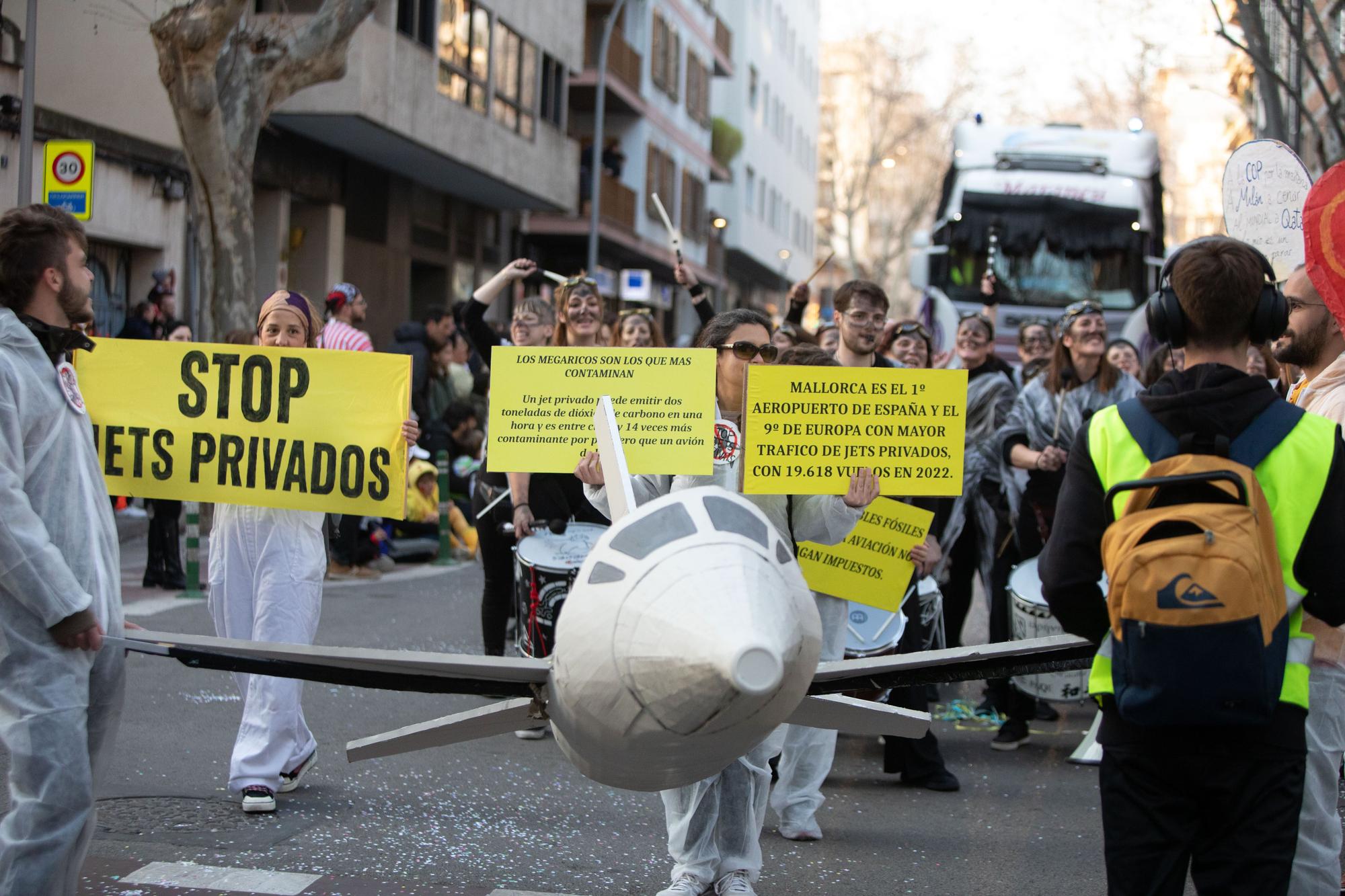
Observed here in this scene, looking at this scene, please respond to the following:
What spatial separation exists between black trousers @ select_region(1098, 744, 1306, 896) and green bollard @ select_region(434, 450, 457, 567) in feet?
36.5

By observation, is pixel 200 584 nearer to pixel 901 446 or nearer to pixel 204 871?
pixel 204 871

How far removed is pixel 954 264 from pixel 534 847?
571 inches

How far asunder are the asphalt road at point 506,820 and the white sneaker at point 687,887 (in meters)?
0.40

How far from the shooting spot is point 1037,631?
708cm

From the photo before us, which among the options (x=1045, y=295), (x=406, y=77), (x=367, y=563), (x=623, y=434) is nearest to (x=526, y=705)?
(x=623, y=434)

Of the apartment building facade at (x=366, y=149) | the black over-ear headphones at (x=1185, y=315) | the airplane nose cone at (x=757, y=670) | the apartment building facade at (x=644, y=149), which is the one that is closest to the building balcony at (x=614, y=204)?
the apartment building facade at (x=644, y=149)

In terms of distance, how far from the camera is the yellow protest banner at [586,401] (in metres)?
4.76

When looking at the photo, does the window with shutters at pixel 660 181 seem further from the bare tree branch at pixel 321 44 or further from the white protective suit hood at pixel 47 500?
the white protective suit hood at pixel 47 500

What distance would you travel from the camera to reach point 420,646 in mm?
9766

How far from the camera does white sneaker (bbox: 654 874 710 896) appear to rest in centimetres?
464

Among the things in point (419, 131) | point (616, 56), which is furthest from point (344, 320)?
point (616, 56)

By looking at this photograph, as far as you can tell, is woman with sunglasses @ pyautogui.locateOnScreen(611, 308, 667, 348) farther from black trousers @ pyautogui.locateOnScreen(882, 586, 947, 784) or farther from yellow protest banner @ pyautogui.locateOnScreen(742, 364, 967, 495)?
yellow protest banner @ pyautogui.locateOnScreen(742, 364, 967, 495)

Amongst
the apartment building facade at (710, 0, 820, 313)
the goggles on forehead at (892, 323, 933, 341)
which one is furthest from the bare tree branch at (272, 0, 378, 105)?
the apartment building facade at (710, 0, 820, 313)

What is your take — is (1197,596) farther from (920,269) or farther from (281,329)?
(920,269)
